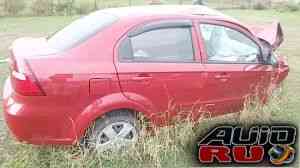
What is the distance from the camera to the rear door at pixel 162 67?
4.34m

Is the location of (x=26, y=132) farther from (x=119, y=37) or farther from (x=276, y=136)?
(x=276, y=136)

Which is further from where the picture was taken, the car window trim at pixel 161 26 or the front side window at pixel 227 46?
the front side window at pixel 227 46

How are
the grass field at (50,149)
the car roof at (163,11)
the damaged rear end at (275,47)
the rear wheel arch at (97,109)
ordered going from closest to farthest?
the rear wheel arch at (97,109) < the grass field at (50,149) < the car roof at (163,11) < the damaged rear end at (275,47)

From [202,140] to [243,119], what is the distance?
2.20ft

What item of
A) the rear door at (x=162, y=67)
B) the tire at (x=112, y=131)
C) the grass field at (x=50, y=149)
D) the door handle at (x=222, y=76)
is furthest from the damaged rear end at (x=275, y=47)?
the tire at (x=112, y=131)

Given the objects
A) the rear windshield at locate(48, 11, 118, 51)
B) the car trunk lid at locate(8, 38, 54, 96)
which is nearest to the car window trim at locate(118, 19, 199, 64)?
the rear windshield at locate(48, 11, 118, 51)

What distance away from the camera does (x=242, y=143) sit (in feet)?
14.8

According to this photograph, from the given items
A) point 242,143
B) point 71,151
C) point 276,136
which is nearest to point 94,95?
point 71,151

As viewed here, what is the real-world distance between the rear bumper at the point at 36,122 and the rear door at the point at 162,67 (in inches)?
28.3

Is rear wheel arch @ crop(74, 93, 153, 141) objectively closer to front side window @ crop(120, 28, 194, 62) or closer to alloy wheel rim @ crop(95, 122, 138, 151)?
alloy wheel rim @ crop(95, 122, 138, 151)

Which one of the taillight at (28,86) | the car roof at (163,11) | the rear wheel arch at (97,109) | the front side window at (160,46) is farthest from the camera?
the car roof at (163,11)

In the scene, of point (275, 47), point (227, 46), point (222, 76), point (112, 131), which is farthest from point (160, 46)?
point (275, 47)

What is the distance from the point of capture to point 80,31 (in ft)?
15.2

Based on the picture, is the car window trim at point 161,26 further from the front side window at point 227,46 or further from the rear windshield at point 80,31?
the rear windshield at point 80,31
